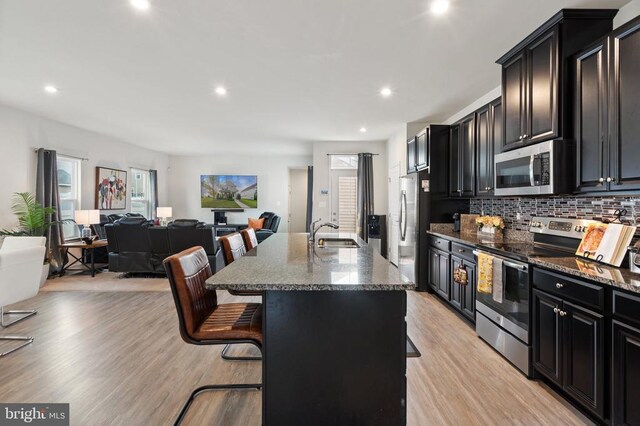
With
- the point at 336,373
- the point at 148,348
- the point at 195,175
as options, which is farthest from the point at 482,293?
the point at 195,175

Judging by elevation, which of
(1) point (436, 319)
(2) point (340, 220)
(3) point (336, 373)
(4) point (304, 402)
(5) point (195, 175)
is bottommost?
(1) point (436, 319)

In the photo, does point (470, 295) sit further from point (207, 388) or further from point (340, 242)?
point (207, 388)

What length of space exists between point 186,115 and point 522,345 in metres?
5.26

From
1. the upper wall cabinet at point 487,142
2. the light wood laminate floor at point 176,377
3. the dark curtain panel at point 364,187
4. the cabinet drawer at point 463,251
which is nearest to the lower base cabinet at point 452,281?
the cabinet drawer at point 463,251

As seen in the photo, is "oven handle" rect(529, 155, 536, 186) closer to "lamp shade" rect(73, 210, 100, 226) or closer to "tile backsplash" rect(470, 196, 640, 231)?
"tile backsplash" rect(470, 196, 640, 231)

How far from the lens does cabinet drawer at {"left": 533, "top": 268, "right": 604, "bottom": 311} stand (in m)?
1.66

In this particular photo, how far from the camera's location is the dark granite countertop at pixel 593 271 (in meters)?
1.53

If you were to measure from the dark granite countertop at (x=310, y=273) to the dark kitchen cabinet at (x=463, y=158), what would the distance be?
7.31ft

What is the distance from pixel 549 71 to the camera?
226 centimetres

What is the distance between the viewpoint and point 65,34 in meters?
2.61

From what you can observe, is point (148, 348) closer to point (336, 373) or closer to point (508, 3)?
point (336, 373)

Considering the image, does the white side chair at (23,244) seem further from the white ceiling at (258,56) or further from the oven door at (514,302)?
the oven door at (514,302)

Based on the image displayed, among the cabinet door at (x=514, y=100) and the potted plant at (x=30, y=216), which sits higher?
the cabinet door at (x=514, y=100)

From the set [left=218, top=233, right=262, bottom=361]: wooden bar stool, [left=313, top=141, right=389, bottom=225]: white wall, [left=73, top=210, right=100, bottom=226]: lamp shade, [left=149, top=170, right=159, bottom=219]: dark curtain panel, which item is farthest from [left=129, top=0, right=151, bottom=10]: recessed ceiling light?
[left=149, top=170, right=159, bottom=219]: dark curtain panel
